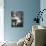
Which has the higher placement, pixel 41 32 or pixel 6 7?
pixel 6 7

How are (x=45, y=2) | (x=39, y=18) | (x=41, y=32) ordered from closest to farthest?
1. (x=41, y=32)
2. (x=45, y=2)
3. (x=39, y=18)

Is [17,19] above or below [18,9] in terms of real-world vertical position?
below

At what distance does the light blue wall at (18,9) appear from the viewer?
17.2 ft

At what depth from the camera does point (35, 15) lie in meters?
5.24

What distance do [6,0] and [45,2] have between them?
168 cm

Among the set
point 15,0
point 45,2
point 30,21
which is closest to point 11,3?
point 15,0

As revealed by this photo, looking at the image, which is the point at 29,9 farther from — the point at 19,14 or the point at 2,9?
the point at 2,9

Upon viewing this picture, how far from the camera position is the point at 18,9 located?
5.24m

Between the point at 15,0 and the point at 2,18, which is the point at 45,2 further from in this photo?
the point at 2,18

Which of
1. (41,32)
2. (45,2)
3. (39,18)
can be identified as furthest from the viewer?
(39,18)

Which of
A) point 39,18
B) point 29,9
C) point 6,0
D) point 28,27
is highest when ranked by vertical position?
point 6,0

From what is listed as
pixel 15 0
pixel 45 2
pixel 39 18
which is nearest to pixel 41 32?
pixel 45 2

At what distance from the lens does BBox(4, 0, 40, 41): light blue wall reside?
5.23m

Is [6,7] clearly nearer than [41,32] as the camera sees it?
No
